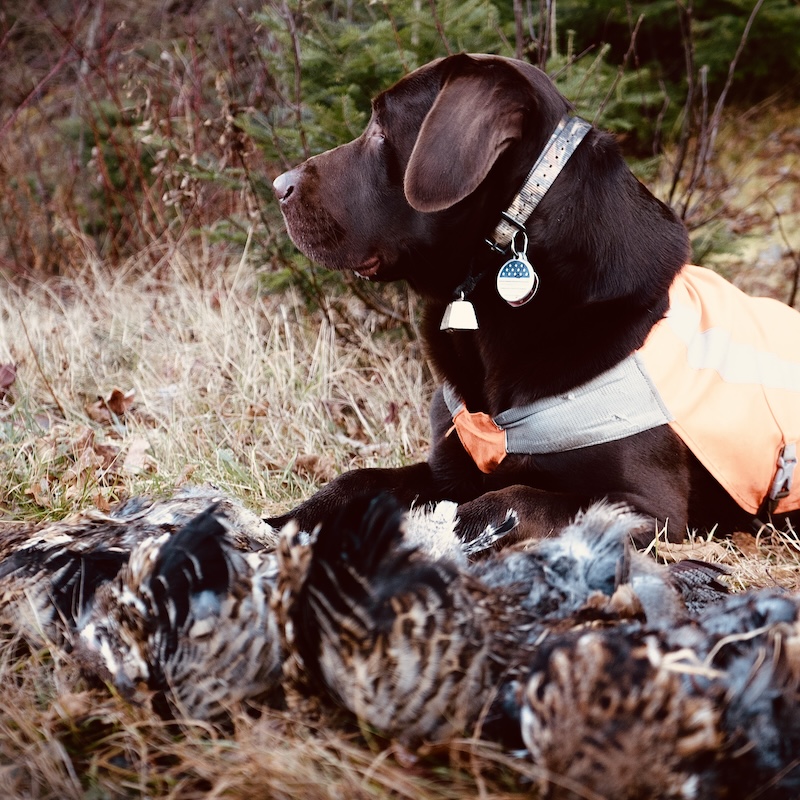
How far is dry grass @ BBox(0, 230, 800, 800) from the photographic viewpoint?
129 centimetres

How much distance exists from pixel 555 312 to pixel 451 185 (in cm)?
46

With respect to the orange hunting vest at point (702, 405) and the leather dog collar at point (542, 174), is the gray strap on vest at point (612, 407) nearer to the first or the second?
the orange hunting vest at point (702, 405)

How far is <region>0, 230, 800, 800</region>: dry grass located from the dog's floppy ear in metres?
1.13

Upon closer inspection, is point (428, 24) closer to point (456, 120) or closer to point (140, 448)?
point (456, 120)

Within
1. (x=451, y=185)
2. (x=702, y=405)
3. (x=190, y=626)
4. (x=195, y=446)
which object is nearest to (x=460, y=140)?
(x=451, y=185)

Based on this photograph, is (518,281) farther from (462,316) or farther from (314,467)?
(314,467)

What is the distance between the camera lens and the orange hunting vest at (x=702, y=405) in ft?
7.69

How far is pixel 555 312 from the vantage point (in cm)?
241

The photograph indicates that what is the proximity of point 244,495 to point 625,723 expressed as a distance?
Answer: 1918 millimetres

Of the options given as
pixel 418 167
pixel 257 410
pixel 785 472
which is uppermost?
pixel 418 167

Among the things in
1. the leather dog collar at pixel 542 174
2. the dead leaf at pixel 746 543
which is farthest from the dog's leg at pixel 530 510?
the leather dog collar at pixel 542 174

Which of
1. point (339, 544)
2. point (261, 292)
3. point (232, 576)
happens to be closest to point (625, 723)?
point (339, 544)

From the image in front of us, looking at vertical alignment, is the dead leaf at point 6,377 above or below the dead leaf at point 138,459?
above

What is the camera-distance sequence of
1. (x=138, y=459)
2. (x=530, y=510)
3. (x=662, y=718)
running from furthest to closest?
(x=138, y=459)
(x=530, y=510)
(x=662, y=718)
